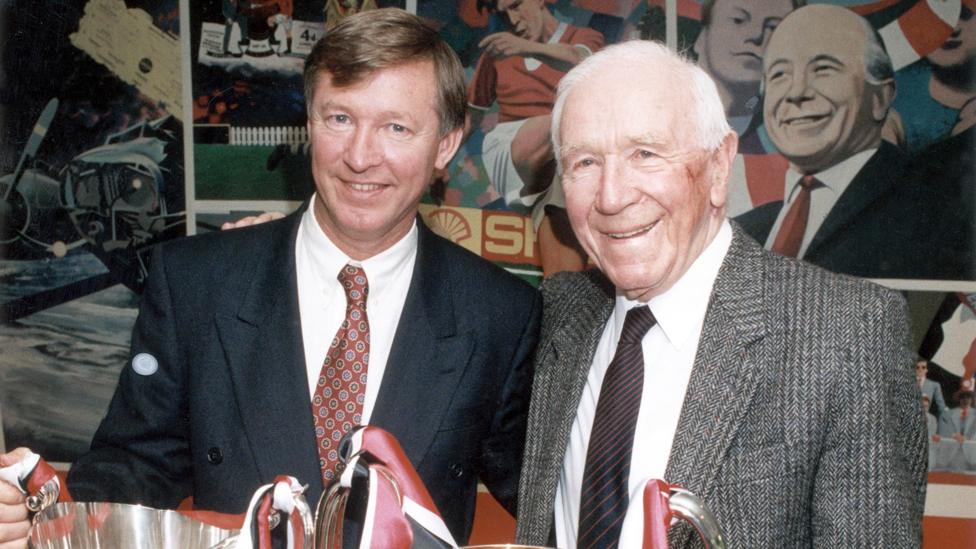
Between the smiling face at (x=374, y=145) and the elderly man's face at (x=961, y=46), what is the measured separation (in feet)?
5.85

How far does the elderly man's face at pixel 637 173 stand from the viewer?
1339 millimetres

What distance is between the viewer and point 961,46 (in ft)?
8.86

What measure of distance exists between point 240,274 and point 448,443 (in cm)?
44

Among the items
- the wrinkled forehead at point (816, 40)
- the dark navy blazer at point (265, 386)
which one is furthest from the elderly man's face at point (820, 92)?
the dark navy blazer at point (265, 386)

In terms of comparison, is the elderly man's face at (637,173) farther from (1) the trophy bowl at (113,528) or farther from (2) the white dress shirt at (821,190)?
(2) the white dress shirt at (821,190)

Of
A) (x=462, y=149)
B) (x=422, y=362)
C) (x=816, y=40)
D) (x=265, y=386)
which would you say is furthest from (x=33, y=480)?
(x=816, y=40)

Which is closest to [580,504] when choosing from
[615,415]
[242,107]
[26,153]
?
[615,415]

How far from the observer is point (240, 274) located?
1.60 m

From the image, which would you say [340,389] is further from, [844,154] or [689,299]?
[844,154]

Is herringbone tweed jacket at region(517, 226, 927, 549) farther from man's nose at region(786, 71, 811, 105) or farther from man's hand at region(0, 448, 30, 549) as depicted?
man's nose at region(786, 71, 811, 105)

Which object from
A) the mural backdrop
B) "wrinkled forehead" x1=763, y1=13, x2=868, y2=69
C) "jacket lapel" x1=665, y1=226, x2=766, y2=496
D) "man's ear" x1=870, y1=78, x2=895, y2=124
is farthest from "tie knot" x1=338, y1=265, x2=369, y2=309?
"man's ear" x1=870, y1=78, x2=895, y2=124

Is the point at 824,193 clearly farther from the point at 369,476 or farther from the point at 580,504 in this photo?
the point at 369,476

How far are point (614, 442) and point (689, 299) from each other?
0.78 ft

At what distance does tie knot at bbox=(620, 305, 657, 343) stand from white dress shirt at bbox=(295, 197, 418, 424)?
1.24 ft
